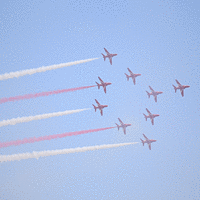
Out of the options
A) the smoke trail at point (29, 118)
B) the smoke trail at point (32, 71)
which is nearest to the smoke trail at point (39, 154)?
the smoke trail at point (29, 118)

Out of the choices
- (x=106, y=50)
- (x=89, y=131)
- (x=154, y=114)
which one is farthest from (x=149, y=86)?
(x=89, y=131)

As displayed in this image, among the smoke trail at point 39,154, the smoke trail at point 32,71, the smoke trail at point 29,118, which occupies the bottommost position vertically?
the smoke trail at point 39,154

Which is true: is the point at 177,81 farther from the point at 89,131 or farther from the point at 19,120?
the point at 19,120

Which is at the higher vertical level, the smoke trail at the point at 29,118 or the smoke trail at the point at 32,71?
the smoke trail at the point at 32,71

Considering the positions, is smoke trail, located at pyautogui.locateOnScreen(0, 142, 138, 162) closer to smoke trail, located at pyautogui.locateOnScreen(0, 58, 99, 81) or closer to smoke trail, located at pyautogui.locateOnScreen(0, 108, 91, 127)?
smoke trail, located at pyautogui.locateOnScreen(0, 108, 91, 127)

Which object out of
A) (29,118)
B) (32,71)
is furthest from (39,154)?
(32,71)

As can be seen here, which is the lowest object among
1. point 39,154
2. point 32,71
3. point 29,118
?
point 39,154

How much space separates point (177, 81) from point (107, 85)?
1943 cm

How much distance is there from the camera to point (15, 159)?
6269 centimetres

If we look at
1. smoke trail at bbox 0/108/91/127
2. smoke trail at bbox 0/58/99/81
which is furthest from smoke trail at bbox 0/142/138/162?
smoke trail at bbox 0/58/99/81

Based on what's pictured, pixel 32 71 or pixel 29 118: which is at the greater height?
pixel 32 71

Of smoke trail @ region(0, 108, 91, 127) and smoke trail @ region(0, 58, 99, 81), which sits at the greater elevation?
smoke trail @ region(0, 58, 99, 81)

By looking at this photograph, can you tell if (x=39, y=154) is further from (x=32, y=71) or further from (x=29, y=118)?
(x=32, y=71)

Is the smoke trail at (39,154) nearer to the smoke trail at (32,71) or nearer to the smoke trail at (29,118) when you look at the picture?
the smoke trail at (29,118)
